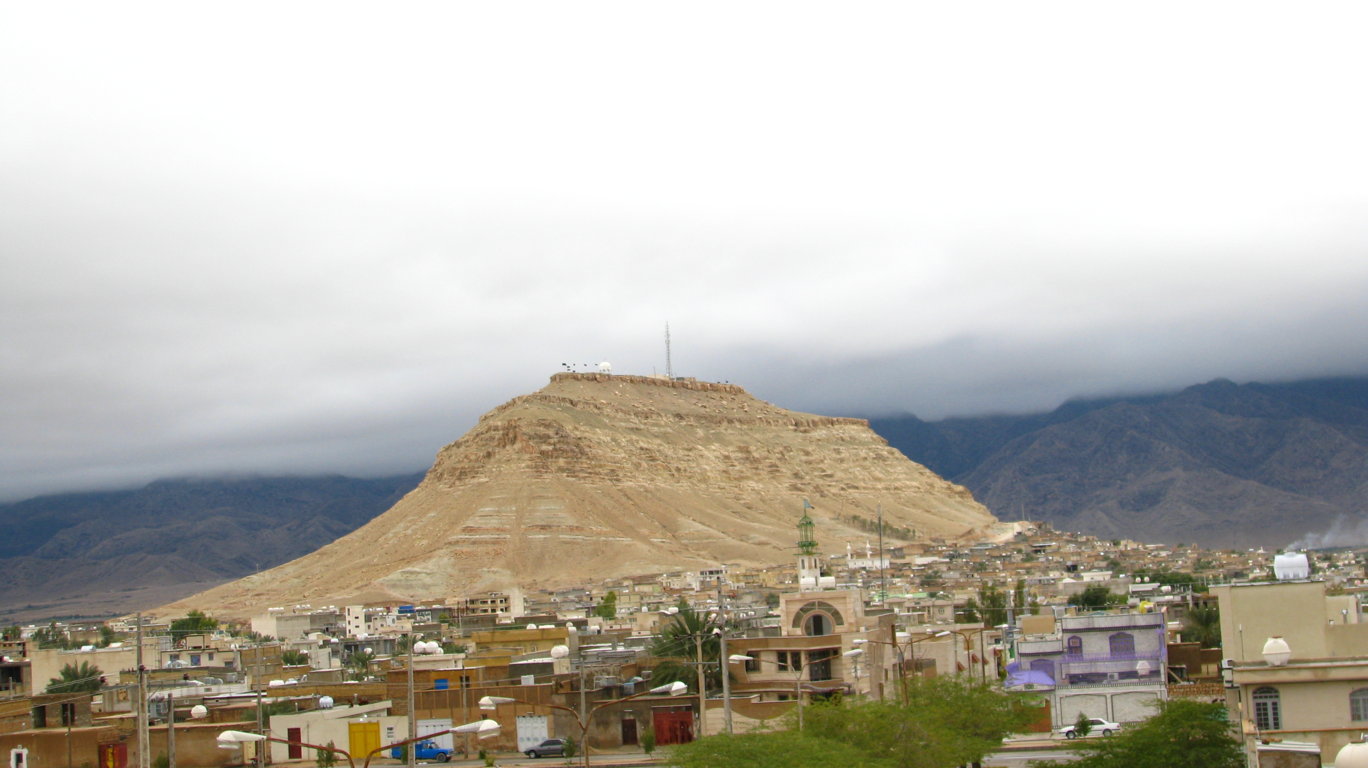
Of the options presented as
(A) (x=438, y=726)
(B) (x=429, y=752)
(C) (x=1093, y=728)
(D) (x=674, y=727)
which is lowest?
(C) (x=1093, y=728)

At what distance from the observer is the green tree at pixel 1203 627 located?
6950 cm

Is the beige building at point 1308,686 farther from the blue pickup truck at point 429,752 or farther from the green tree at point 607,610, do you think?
the green tree at point 607,610

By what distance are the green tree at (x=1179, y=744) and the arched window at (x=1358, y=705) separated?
250 cm

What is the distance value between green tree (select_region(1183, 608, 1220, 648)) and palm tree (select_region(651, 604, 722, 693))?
69.4ft

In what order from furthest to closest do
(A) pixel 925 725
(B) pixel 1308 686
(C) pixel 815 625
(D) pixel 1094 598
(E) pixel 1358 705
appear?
(D) pixel 1094 598 → (C) pixel 815 625 → (A) pixel 925 725 → (B) pixel 1308 686 → (E) pixel 1358 705

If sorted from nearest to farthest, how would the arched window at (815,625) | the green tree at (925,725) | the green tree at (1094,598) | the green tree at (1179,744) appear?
the green tree at (1179,744) < the green tree at (925,725) < the arched window at (815,625) < the green tree at (1094,598)

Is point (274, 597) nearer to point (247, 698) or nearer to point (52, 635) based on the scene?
point (52, 635)

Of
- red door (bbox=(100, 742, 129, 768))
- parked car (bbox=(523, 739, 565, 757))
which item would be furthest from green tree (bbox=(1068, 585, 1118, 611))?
red door (bbox=(100, 742, 129, 768))

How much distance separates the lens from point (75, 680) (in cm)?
6500

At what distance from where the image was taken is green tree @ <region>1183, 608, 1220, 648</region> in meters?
69.5

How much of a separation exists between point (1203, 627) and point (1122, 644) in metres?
13.6

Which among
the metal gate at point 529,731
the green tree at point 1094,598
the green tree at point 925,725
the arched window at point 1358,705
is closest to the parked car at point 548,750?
the metal gate at point 529,731

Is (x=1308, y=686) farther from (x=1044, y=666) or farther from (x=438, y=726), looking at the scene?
(x=438, y=726)

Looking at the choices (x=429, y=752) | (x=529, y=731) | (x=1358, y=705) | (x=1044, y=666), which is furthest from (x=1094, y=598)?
(x=1358, y=705)
